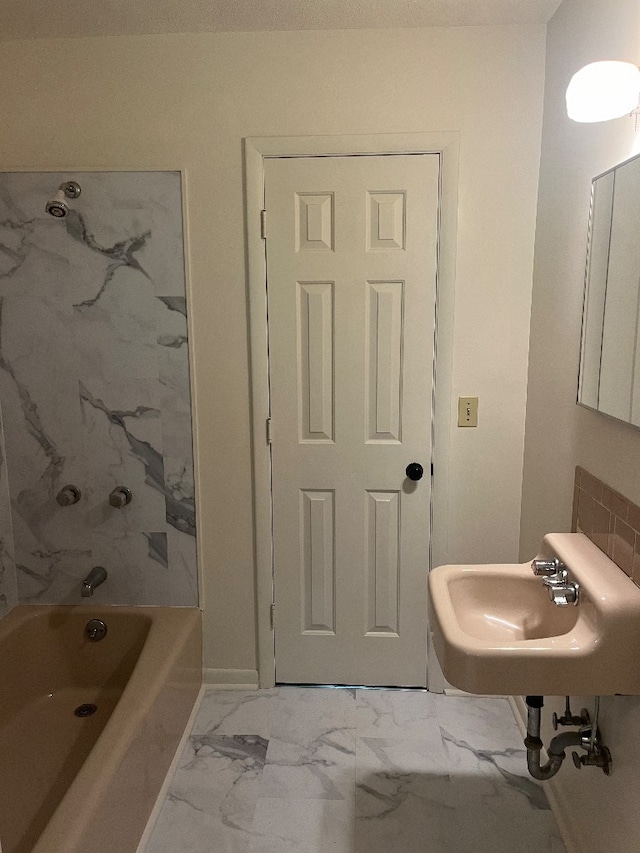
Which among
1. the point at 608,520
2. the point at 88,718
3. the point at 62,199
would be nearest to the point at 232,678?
the point at 88,718

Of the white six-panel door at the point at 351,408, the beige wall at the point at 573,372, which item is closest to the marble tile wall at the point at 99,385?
the white six-panel door at the point at 351,408

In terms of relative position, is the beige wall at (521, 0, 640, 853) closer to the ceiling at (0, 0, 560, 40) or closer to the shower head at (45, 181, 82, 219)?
the ceiling at (0, 0, 560, 40)

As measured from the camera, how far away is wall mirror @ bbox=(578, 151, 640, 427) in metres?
1.41

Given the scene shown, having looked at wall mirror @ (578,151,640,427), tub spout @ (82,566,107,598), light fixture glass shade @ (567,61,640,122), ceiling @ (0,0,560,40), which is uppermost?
ceiling @ (0,0,560,40)

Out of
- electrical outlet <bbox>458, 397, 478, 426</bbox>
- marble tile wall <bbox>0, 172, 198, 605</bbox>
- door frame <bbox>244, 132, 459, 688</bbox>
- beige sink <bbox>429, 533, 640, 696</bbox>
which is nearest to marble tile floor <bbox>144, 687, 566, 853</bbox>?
door frame <bbox>244, 132, 459, 688</bbox>

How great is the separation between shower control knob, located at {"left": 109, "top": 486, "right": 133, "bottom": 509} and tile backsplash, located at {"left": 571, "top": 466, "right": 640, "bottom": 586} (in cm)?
161

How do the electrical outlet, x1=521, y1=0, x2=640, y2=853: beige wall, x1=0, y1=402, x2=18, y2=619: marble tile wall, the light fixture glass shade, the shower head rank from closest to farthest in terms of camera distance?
the light fixture glass shade → x1=521, y1=0, x2=640, y2=853: beige wall → the shower head → the electrical outlet → x1=0, y1=402, x2=18, y2=619: marble tile wall

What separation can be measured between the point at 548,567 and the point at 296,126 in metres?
1.67

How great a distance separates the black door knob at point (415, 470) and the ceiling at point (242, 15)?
1.52 metres

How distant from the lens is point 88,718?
2.27 metres

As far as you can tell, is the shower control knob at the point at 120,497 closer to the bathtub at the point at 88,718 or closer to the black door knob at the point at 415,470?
the bathtub at the point at 88,718

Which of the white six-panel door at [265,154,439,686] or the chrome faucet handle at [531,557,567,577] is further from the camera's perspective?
the white six-panel door at [265,154,439,686]

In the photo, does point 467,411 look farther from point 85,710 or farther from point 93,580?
point 85,710

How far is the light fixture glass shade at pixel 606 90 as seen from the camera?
133cm
